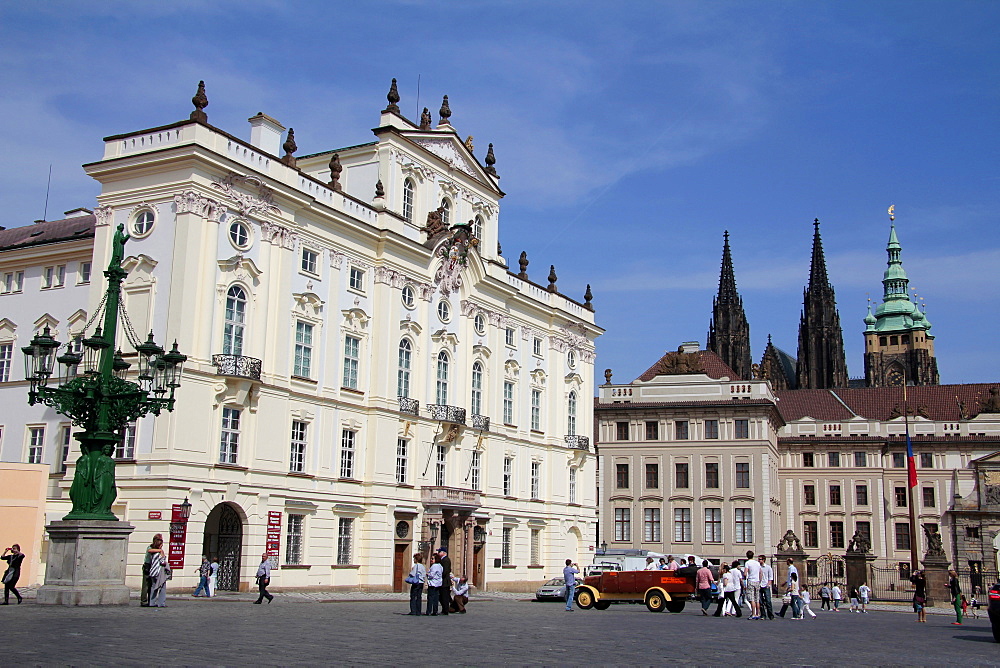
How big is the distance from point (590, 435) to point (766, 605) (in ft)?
98.7

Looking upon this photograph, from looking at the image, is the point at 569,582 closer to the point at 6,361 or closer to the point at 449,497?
the point at 449,497

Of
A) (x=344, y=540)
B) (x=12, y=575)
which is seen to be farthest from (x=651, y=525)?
(x=12, y=575)

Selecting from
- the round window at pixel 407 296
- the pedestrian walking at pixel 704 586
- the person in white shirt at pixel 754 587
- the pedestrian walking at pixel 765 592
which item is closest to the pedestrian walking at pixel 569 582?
the pedestrian walking at pixel 704 586

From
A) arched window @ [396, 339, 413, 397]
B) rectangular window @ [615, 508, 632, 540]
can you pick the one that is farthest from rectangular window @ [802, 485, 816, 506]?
arched window @ [396, 339, 413, 397]

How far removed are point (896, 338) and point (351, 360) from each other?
123766mm

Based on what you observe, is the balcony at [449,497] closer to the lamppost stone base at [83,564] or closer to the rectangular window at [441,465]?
the rectangular window at [441,465]

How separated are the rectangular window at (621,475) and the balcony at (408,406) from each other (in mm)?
32330

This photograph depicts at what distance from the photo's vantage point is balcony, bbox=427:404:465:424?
1748 inches

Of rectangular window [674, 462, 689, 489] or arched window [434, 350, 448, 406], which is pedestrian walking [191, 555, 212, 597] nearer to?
arched window [434, 350, 448, 406]

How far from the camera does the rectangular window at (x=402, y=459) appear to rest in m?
42.5

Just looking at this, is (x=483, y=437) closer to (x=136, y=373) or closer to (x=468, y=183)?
(x=468, y=183)

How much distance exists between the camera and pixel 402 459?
4291 centimetres

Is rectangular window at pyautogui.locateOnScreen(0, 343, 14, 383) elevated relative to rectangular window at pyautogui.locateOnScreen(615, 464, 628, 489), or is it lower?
elevated

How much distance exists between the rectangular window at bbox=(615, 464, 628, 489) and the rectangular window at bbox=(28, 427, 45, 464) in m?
43.5
